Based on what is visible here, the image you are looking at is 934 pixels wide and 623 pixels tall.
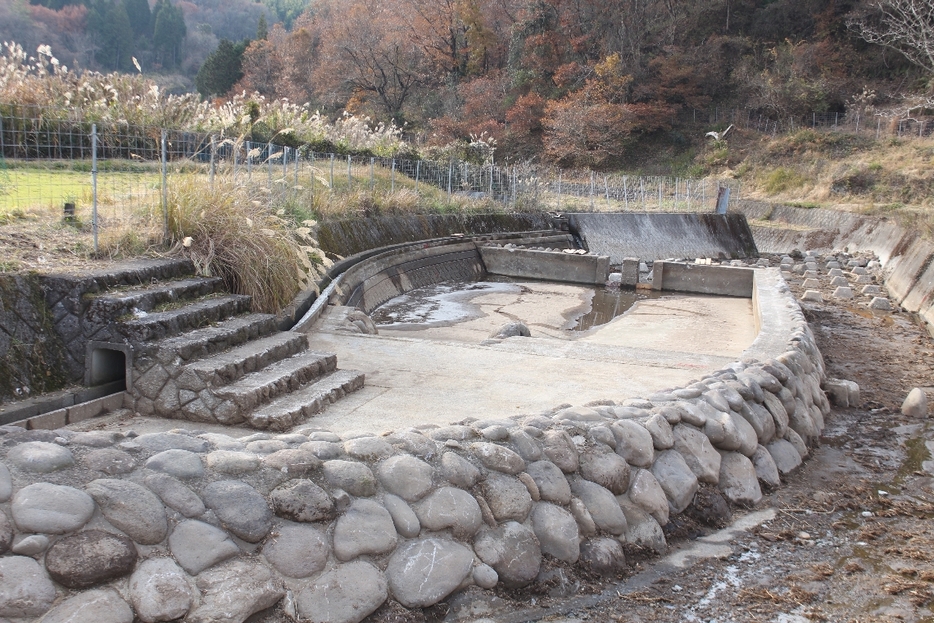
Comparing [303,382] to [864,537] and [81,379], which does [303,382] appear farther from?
[864,537]

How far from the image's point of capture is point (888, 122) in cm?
3388

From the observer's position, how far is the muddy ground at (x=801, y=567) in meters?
3.02

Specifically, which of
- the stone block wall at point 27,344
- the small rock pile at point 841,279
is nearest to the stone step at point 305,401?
the stone block wall at point 27,344

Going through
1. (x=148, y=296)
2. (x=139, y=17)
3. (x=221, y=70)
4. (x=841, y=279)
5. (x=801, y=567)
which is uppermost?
(x=139, y=17)

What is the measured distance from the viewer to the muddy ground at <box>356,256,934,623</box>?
302 cm

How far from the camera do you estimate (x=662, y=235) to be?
65.7ft

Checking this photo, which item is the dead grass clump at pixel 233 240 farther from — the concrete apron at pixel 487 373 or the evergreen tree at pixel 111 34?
the evergreen tree at pixel 111 34

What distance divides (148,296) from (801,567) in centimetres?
403

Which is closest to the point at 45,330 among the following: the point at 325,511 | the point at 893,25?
the point at 325,511

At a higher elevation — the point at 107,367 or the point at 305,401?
the point at 107,367

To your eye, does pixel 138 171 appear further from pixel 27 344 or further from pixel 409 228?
pixel 409 228

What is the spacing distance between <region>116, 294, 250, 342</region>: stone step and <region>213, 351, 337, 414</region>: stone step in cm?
55

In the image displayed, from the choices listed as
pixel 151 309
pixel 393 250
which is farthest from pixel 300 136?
pixel 151 309

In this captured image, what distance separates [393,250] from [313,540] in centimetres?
963
